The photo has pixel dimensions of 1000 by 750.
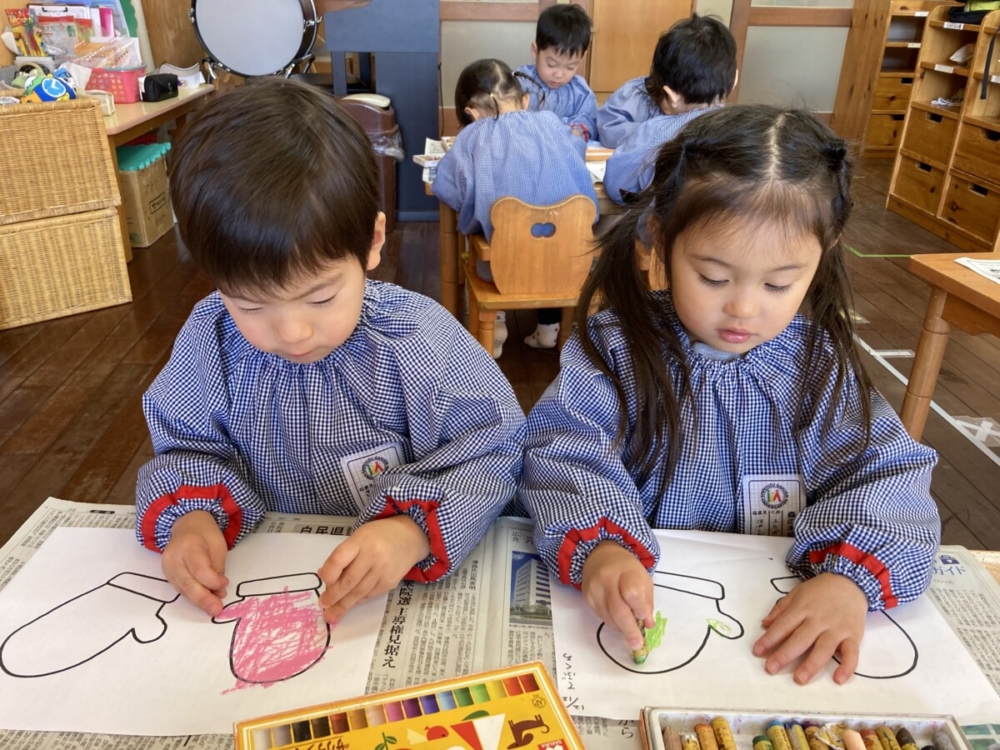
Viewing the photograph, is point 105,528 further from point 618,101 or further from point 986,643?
point 618,101

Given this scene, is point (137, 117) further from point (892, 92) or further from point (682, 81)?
point (892, 92)

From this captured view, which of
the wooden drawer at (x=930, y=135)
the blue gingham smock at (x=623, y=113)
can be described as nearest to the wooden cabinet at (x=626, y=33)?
the wooden drawer at (x=930, y=135)

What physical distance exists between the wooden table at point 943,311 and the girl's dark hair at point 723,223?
1.90ft

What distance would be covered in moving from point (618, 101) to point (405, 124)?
1.15m

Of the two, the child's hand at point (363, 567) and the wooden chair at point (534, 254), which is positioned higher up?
the child's hand at point (363, 567)

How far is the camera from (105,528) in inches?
28.3

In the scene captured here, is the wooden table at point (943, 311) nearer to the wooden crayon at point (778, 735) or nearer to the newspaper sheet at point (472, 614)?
Result: the newspaper sheet at point (472, 614)

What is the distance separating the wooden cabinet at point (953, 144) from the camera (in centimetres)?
321

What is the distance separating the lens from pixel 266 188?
1.93 feet

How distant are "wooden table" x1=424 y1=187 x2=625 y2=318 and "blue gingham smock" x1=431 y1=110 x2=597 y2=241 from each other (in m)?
0.13

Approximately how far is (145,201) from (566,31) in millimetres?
1847

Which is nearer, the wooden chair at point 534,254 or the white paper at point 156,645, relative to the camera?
the white paper at point 156,645

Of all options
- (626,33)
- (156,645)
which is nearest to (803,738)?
(156,645)

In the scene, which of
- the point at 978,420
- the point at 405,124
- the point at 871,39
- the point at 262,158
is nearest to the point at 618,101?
the point at 405,124
